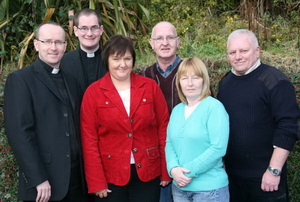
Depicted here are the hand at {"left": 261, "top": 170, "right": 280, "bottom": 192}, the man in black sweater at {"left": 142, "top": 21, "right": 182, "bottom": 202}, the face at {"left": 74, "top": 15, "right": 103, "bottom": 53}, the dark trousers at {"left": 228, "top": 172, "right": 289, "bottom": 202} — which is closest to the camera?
the hand at {"left": 261, "top": 170, "right": 280, "bottom": 192}

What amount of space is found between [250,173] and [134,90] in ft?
3.96

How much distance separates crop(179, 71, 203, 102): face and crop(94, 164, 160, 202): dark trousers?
79 centimetres

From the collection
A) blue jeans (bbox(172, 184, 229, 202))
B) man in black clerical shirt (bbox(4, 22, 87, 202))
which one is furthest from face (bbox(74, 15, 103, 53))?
blue jeans (bbox(172, 184, 229, 202))

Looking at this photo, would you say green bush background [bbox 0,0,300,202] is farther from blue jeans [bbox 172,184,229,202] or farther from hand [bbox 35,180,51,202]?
blue jeans [bbox 172,184,229,202]

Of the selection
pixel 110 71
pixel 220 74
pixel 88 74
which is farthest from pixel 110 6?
pixel 110 71

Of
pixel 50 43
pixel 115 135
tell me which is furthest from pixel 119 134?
pixel 50 43

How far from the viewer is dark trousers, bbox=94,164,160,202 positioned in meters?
3.01

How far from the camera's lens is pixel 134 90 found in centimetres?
307

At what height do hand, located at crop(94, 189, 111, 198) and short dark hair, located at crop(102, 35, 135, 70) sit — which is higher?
short dark hair, located at crop(102, 35, 135, 70)

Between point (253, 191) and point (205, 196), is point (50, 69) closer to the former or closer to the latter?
point (205, 196)

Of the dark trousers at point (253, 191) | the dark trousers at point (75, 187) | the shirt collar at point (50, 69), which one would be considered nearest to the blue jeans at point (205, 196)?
the dark trousers at point (253, 191)

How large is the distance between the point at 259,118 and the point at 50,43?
6.03 ft

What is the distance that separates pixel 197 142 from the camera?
2.79 metres

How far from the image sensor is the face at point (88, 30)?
3.86 metres
